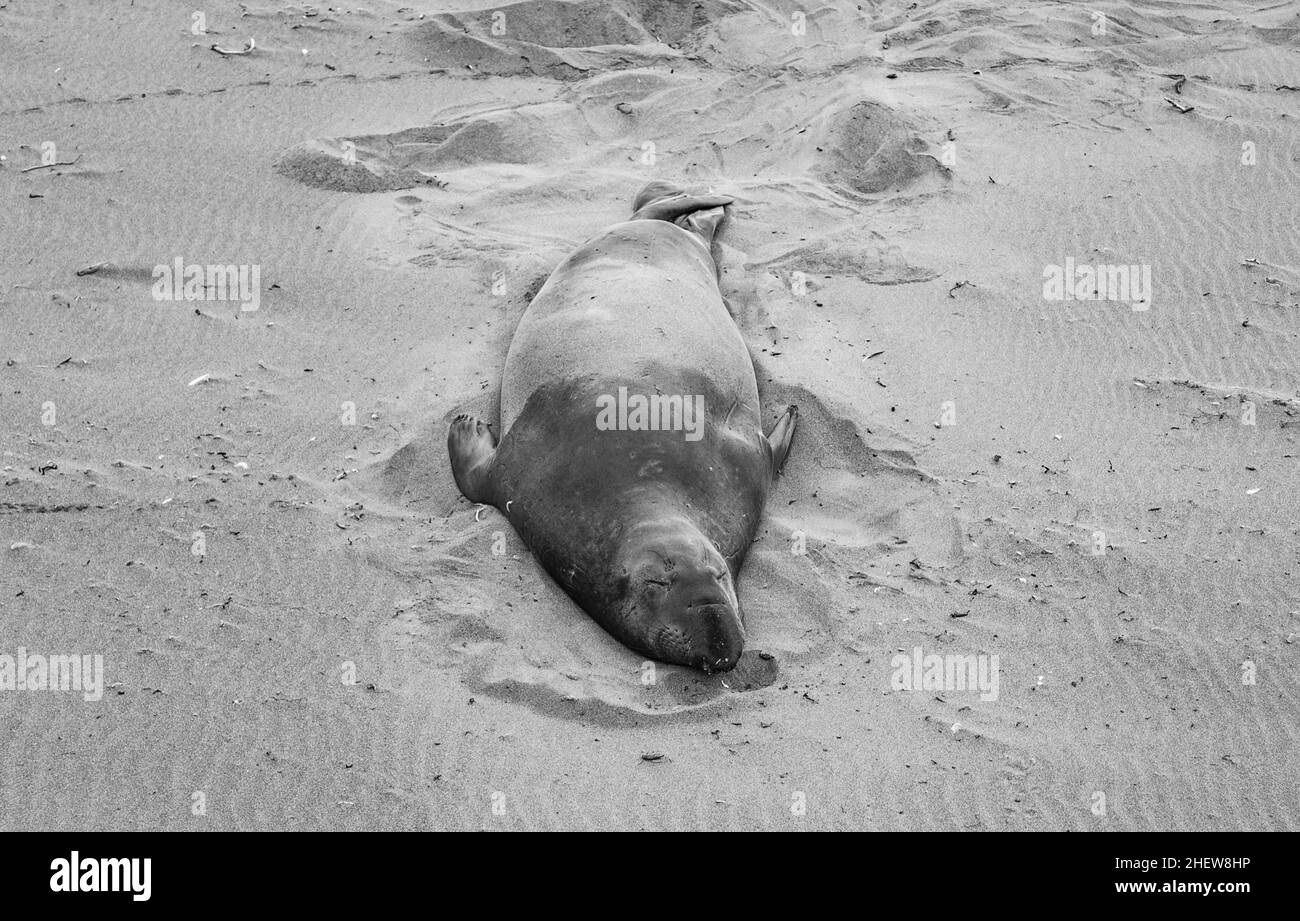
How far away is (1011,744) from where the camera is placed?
4.21 meters

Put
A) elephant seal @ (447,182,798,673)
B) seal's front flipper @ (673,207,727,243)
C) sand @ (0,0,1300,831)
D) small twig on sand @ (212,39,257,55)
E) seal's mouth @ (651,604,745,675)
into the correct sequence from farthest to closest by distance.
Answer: small twig on sand @ (212,39,257,55), seal's front flipper @ (673,207,727,243), elephant seal @ (447,182,798,673), seal's mouth @ (651,604,745,675), sand @ (0,0,1300,831)

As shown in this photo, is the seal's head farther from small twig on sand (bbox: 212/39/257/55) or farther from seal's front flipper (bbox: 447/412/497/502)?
small twig on sand (bbox: 212/39/257/55)

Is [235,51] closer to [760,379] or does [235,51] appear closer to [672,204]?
[672,204]

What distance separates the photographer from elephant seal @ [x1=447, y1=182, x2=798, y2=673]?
4516 mm

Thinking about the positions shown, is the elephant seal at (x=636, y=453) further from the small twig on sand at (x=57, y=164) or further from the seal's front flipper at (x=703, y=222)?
the small twig on sand at (x=57, y=164)

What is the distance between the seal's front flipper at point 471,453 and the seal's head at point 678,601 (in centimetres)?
85

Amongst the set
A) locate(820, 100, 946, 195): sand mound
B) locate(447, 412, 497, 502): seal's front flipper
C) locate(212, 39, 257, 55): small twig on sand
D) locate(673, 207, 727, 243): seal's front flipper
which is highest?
locate(820, 100, 946, 195): sand mound

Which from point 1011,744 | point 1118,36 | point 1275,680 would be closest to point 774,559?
point 1011,744

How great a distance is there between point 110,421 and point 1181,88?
23.4 feet

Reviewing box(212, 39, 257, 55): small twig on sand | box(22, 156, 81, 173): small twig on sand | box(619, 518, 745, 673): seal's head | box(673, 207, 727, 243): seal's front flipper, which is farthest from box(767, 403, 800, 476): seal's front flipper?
box(212, 39, 257, 55): small twig on sand

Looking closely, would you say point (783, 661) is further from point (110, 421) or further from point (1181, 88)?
point (1181, 88)

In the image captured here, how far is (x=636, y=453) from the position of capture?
4.91m

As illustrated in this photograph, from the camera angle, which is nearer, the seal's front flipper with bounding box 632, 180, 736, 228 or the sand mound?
the seal's front flipper with bounding box 632, 180, 736, 228

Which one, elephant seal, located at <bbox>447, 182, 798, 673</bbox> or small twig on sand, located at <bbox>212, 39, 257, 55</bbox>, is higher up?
elephant seal, located at <bbox>447, 182, 798, 673</bbox>
